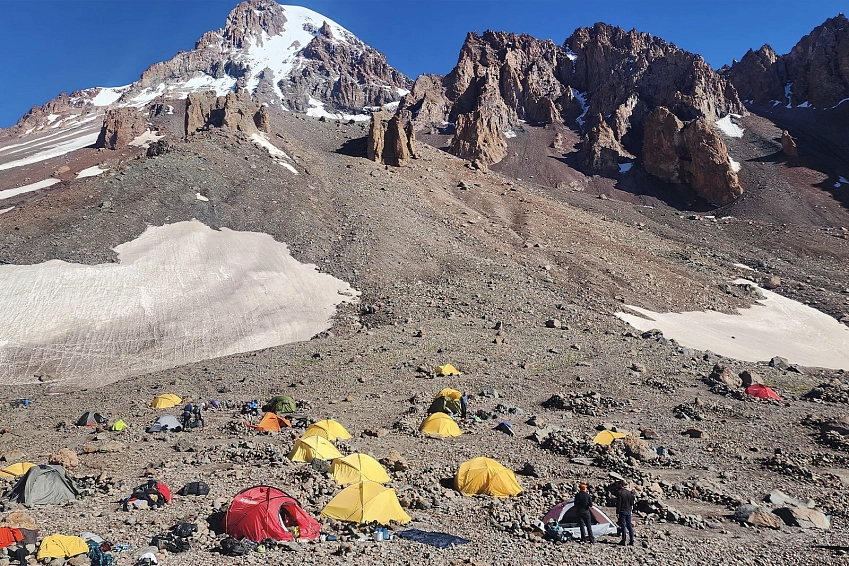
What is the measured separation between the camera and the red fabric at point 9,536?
413 inches

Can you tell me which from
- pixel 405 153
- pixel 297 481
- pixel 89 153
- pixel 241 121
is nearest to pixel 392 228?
pixel 405 153

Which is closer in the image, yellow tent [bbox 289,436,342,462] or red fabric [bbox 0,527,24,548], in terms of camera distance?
red fabric [bbox 0,527,24,548]

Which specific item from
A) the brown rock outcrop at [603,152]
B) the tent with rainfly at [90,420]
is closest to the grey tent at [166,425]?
the tent with rainfly at [90,420]

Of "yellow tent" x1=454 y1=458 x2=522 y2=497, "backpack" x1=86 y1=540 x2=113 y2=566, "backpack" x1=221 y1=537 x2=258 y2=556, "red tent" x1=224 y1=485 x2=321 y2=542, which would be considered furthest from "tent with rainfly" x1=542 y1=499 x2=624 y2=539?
"backpack" x1=86 y1=540 x2=113 y2=566

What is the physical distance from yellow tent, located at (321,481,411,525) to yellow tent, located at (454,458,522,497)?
2405 mm

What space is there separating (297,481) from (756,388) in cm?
2225

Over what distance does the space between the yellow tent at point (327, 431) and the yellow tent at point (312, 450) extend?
1.11 meters

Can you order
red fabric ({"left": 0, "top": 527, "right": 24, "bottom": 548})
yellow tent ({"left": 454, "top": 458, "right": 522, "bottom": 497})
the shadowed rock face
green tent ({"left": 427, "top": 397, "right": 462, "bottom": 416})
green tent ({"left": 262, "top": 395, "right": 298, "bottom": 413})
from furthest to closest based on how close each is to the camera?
the shadowed rock face → green tent ({"left": 262, "top": 395, "right": 298, "bottom": 413}) → green tent ({"left": 427, "top": 397, "right": 462, "bottom": 416}) → yellow tent ({"left": 454, "top": 458, "right": 522, "bottom": 497}) → red fabric ({"left": 0, "top": 527, "right": 24, "bottom": 548})

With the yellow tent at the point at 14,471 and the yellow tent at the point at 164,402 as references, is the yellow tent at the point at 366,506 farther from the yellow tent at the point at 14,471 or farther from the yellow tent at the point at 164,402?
the yellow tent at the point at 164,402

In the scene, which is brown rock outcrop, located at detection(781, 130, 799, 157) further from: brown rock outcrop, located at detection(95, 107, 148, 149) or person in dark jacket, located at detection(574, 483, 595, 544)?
brown rock outcrop, located at detection(95, 107, 148, 149)

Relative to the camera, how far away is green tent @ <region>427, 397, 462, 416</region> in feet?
72.4

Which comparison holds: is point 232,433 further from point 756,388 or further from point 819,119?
point 819,119

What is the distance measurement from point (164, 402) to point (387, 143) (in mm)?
52826

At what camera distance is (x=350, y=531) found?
12.2 m
